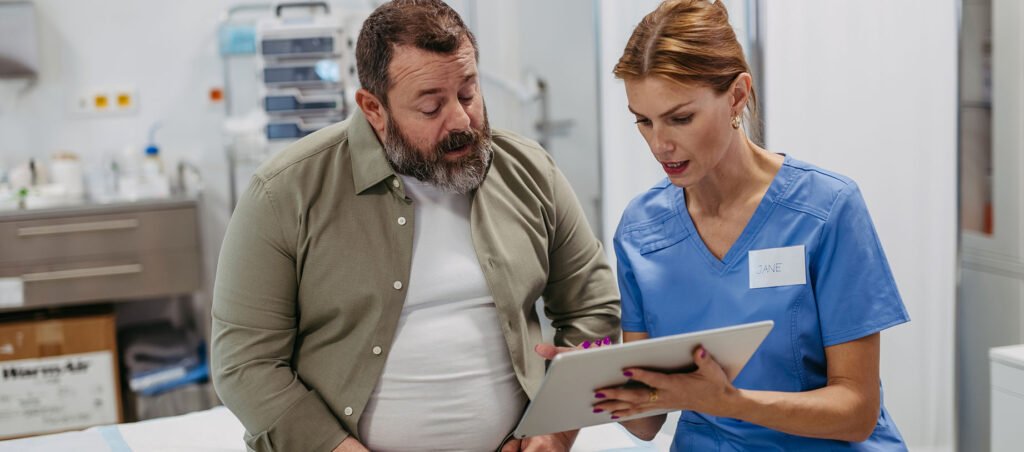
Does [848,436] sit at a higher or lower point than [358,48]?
lower

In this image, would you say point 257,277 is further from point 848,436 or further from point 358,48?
point 848,436

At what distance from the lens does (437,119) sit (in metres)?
1.56

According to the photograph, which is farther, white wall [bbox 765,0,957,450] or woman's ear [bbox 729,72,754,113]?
white wall [bbox 765,0,957,450]

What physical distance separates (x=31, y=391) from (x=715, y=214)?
2.97 m

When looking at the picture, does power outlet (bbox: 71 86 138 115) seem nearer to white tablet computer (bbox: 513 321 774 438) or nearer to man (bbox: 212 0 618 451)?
man (bbox: 212 0 618 451)

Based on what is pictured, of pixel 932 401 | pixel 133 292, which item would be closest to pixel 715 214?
pixel 932 401

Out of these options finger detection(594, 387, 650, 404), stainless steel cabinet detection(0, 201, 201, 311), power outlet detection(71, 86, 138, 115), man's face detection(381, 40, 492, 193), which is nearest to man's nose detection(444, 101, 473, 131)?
man's face detection(381, 40, 492, 193)

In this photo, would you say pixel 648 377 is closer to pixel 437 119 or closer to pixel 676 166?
pixel 676 166

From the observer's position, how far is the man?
1553 millimetres

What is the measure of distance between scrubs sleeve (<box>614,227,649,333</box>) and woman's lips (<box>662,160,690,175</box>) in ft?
0.73

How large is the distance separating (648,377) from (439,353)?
483 millimetres

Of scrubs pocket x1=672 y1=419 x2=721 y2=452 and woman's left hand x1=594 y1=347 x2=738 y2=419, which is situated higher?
woman's left hand x1=594 y1=347 x2=738 y2=419

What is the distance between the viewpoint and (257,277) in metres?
1.54

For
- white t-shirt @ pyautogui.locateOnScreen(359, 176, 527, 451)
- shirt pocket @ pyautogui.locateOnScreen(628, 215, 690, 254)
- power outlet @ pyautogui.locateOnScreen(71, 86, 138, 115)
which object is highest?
power outlet @ pyautogui.locateOnScreen(71, 86, 138, 115)
